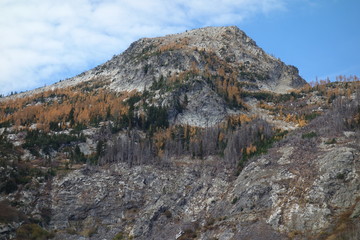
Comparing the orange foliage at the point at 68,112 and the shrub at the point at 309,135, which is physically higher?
the orange foliage at the point at 68,112

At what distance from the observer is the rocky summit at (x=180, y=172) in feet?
250

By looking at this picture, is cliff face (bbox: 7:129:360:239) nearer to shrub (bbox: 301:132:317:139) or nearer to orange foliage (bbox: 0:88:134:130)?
shrub (bbox: 301:132:317:139)

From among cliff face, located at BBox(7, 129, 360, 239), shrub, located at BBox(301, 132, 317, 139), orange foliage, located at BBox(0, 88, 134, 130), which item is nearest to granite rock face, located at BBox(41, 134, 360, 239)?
cliff face, located at BBox(7, 129, 360, 239)

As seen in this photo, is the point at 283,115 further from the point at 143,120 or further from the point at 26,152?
the point at 26,152

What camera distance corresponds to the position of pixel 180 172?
111812 millimetres

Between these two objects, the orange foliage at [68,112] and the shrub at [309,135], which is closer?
the shrub at [309,135]

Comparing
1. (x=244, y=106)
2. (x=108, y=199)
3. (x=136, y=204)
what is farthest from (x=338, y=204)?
(x=244, y=106)

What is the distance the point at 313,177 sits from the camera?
80.1 metres

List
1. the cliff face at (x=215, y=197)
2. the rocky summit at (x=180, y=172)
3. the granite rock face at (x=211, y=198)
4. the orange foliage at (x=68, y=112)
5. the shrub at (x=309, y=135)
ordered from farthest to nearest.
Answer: the orange foliage at (x=68, y=112) < the shrub at (x=309, y=135) < the rocky summit at (x=180, y=172) < the granite rock face at (x=211, y=198) < the cliff face at (x=215, y=197)

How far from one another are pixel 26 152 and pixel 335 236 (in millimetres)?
100160

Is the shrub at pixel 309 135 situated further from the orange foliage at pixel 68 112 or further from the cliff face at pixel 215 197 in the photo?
the orange foliage at pixel 68 112

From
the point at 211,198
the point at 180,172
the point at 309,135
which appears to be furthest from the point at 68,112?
the point at 309,135

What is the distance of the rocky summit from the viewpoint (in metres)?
76.1

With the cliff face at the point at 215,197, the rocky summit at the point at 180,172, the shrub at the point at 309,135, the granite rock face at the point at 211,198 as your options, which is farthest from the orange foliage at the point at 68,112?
the shrub at the point at 309,135
